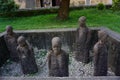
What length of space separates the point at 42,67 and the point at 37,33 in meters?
1.16

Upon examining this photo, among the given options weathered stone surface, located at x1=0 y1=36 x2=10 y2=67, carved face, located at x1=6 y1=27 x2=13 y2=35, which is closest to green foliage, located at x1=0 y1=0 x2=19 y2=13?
weathered stone surface, located at x1=0 y1=36 x2=10 y2=67

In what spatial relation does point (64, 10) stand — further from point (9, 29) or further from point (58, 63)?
point (58, 63)

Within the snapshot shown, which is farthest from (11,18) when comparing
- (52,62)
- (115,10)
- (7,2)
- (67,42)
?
(52,62)

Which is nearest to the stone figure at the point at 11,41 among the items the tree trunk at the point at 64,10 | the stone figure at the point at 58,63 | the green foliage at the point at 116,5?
the stone figure at the point at 58,63

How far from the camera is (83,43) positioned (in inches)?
262

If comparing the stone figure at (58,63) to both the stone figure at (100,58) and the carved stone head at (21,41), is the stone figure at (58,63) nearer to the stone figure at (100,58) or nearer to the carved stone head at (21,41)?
the stone figure at (100,58)

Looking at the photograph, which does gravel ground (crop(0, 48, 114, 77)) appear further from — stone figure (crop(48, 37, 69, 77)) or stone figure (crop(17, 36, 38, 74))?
stone figure (crop(48, 37, 69, 77))

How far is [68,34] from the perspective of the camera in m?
7.38

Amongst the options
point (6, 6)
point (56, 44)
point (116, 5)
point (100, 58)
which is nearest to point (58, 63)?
point (56, 44)

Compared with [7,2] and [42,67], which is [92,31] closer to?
[42,67]

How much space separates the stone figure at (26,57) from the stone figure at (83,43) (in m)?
1.15

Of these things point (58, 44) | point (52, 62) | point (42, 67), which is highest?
point (58, 44)

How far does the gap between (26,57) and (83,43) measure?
1395 mm

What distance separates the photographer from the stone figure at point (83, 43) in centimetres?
660
